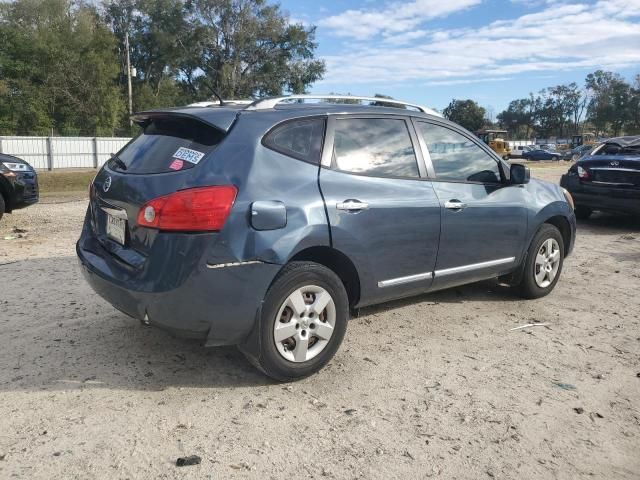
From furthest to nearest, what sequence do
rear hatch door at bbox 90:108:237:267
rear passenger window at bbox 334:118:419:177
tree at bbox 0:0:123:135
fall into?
tree at bbox 0:0:123:135
rear passenger window at bbox 334:118:419:177
rear hatch door at bbox 90:108:237:267

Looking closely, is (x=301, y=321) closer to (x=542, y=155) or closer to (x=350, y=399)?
(x=350, y=399)

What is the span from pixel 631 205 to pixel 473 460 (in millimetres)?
7478

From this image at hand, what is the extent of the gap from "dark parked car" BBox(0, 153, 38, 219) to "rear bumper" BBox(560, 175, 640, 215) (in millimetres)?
8811

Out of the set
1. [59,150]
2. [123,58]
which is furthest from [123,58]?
[59,150]

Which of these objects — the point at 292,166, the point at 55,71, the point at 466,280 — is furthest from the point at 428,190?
the point at 55,71

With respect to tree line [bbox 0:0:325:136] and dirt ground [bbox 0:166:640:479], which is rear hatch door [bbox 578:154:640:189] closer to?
dirt ground [bbox 0:166:640:479]

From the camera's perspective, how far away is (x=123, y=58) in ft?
214

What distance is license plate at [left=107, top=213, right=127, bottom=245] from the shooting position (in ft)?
11.5

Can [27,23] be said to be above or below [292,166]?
above

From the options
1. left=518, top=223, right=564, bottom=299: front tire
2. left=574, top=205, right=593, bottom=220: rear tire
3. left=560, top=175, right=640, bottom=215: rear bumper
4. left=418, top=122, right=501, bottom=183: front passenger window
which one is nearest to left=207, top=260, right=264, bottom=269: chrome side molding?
left=418, top=122, right=501, bottom=183: front passenger window

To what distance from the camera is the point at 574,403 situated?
3.41 meters

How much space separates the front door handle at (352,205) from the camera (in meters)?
3.67

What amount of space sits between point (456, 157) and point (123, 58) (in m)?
67.9

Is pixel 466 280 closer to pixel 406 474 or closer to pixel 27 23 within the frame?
pixel 406 474
